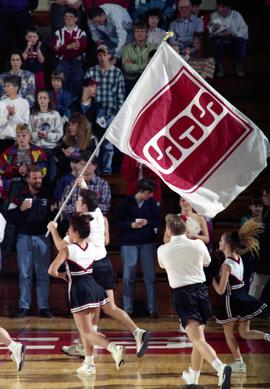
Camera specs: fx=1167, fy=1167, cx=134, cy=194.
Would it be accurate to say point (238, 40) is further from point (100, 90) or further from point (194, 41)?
point (100, 90)

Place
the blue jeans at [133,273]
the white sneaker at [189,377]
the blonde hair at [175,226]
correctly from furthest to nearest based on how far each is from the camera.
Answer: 1. the blue jeans at [133,273]
2. the white sneaker at [189,377]
3. the blonde hair at [175,226]

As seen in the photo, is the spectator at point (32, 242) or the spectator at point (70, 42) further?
the spectator at point (70, 42)

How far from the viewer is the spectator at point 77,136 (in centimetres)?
1564

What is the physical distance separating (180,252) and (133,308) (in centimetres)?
430

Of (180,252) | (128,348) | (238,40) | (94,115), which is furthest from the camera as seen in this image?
(238,40)

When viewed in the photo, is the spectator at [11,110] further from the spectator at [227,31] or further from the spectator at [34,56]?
the spectator at [227,31]

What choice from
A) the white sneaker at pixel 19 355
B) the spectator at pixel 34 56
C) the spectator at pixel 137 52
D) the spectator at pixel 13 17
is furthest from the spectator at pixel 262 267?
the spectator at pixel 13 17

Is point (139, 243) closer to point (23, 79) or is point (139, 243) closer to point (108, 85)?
point (108, 85)

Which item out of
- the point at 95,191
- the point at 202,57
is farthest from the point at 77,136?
the point at 202,57

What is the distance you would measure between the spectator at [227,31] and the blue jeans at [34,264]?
4530 millimetres

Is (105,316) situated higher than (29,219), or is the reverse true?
(29,219)

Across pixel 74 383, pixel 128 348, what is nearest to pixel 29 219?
pixel 128 348

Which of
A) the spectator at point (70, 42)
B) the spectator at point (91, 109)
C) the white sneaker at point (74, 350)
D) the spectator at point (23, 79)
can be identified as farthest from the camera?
the spectator at point (70, 42)

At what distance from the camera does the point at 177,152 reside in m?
11.1
